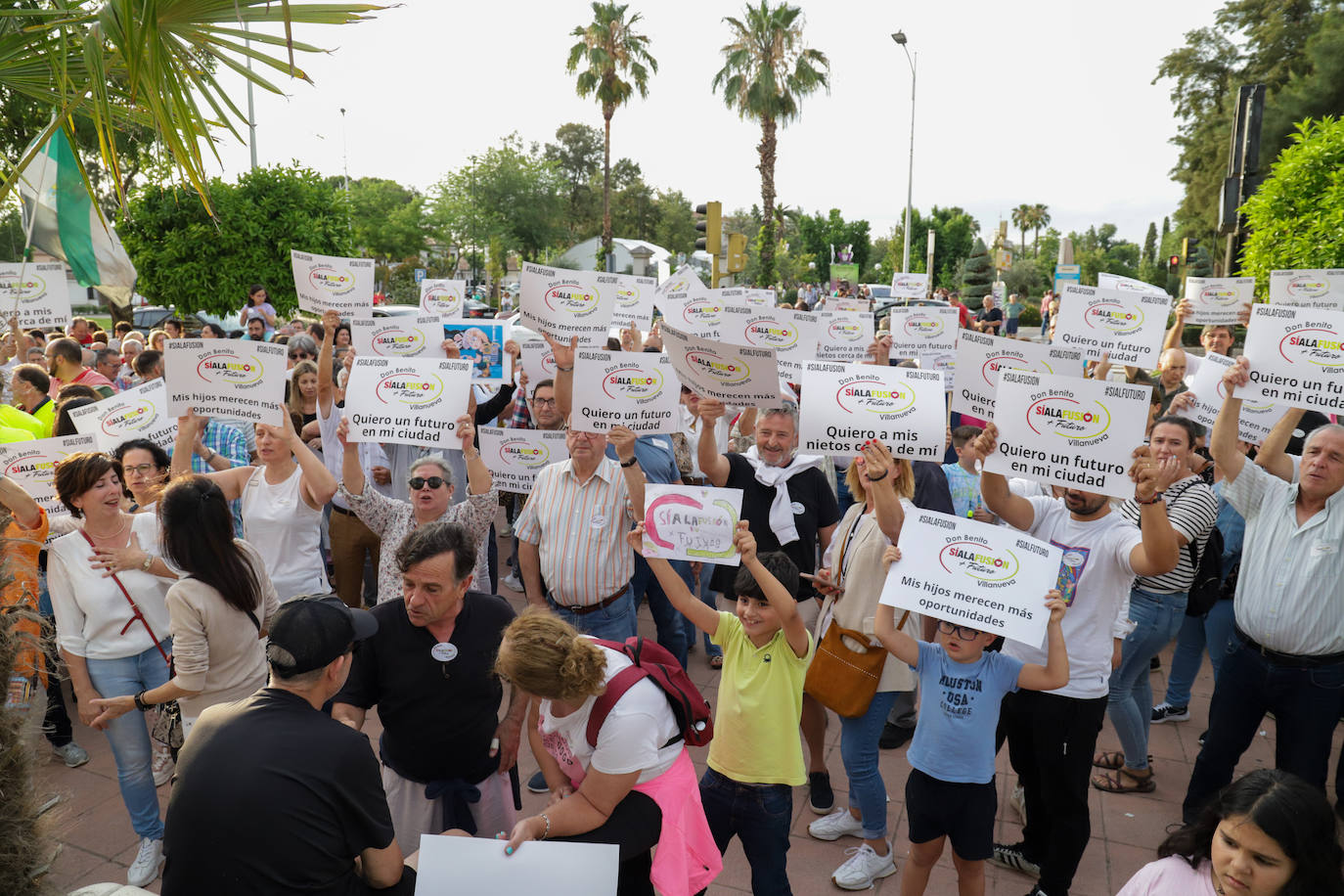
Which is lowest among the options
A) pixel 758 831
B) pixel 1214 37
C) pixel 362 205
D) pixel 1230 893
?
pixel 758 831

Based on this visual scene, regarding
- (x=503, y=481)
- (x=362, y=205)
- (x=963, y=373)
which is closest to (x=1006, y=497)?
(x=963, y=373)

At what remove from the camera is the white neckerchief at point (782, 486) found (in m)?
5.00

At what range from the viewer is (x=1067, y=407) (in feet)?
12.7

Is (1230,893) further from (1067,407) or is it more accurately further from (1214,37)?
(1214,37)

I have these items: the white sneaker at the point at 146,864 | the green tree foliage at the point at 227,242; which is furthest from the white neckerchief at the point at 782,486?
the green tree foliage at the point at 227,242

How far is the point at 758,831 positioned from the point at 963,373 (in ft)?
8.49

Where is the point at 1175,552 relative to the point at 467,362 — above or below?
below

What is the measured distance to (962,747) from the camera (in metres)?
3.47

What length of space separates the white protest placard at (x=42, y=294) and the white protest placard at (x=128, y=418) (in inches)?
138

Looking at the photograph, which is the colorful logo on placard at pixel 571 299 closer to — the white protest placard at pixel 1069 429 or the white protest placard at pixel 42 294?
the white protest placard at pixel 1069 429

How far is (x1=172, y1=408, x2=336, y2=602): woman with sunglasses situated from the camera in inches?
184

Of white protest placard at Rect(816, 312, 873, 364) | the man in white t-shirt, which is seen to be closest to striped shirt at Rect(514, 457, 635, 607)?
the man in white t-shirt

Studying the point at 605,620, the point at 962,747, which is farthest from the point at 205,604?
the point at 962,747

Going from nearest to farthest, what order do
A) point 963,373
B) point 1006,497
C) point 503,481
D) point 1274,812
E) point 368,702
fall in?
1. point 1274,812
2. point 368,702
3. point 1006,497
4. point 963,373
5. point 503,481
